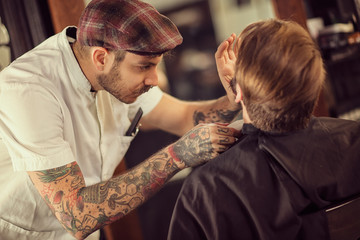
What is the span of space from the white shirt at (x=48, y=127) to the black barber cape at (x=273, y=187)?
504 millimetres

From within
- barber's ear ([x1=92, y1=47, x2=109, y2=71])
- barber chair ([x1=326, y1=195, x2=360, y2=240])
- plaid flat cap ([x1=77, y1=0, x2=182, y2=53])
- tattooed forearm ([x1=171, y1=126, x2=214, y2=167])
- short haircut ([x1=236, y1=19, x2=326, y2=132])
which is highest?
plaid flat cap ([x1=77, y1=0, x2=182, y2=53])

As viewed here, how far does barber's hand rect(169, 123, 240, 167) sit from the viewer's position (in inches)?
50.1

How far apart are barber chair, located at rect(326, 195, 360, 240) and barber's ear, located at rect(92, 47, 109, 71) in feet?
3.13

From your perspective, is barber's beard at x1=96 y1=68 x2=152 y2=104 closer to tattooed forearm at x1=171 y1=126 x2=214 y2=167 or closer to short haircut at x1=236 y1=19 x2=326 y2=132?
tattooed forearm at x1=171 y1=126 x2=214 y2=167

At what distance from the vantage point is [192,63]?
15.8 ft

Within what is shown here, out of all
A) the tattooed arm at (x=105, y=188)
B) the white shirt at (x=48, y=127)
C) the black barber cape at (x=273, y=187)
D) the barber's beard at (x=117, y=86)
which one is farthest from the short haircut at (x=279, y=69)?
the white shirt at (x=48, y=127)

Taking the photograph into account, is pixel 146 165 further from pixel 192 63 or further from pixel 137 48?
pixel 192 63

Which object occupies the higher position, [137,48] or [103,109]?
[137,48]

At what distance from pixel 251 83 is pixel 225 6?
409 centimetres

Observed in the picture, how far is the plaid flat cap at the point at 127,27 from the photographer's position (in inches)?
54.9

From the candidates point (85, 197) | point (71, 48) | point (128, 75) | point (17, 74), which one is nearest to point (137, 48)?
point (128, 75)

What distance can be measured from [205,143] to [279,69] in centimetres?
36

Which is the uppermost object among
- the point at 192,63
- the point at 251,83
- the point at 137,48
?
the point at 137,48

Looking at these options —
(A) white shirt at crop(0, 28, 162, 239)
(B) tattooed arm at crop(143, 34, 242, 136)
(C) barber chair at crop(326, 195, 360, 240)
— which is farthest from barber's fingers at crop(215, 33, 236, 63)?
(C) barber chair at crop(326, 195, 360, 240)
